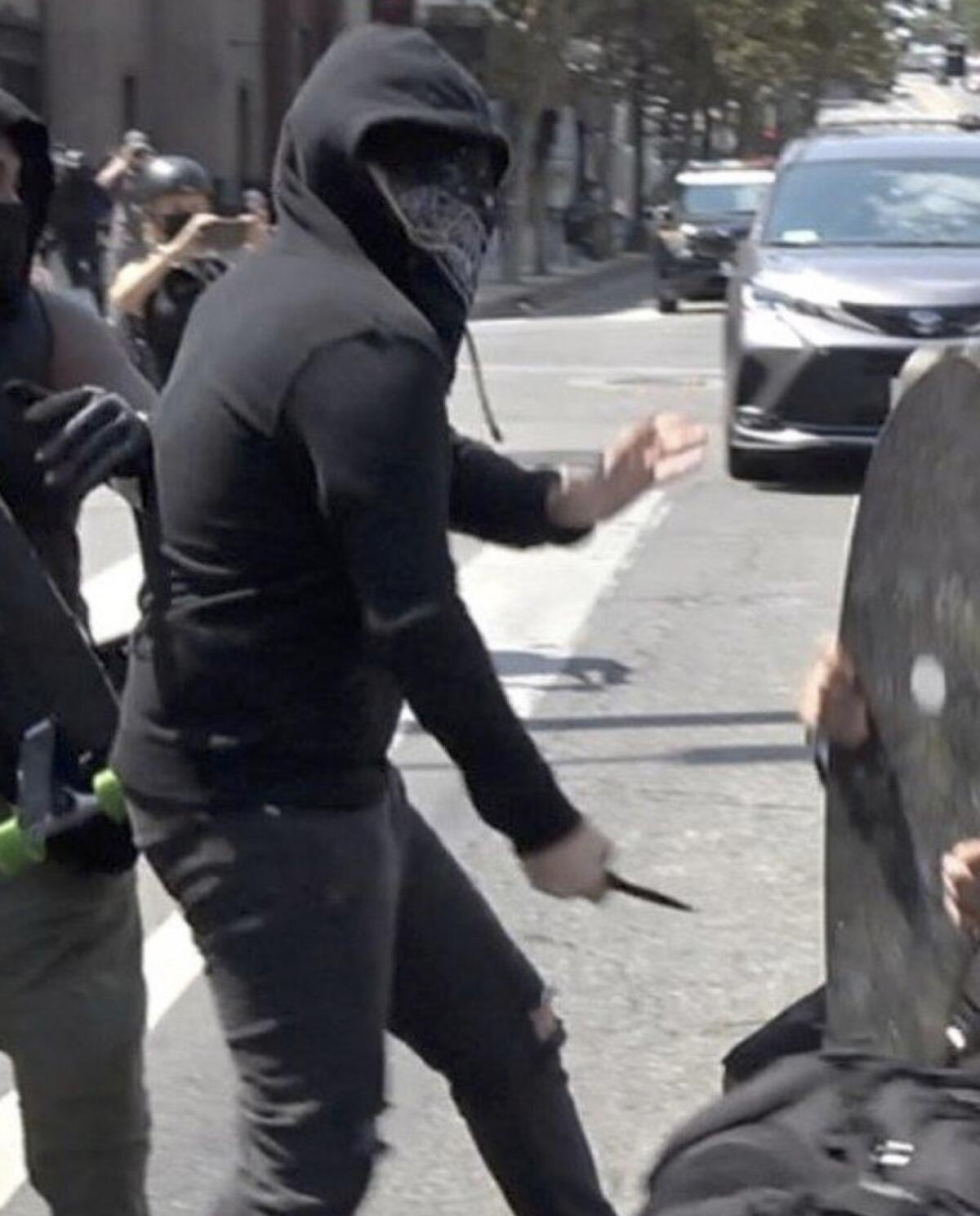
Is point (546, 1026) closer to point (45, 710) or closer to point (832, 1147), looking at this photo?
point (45, 710)

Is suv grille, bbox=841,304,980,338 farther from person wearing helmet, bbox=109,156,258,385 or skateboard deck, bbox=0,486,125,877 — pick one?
skateboard deck, bbox=0,486,125,877

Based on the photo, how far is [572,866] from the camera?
12.1 feet

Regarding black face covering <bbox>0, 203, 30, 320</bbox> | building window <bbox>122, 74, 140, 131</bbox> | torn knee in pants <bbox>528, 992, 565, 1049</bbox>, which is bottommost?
building window <bbox>122, 74, 140, 131</bbox>

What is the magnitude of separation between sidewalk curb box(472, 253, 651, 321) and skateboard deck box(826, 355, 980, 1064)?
26682 mm

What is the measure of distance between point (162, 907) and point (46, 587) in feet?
11.8

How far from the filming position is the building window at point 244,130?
50625 mm

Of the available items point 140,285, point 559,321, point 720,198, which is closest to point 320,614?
point 140,285

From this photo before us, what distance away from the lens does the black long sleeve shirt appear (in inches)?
136

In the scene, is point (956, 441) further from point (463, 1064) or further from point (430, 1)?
point (430, 1)

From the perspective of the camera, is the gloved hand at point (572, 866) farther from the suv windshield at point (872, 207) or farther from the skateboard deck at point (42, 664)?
the suv windshield at point (872, 207)

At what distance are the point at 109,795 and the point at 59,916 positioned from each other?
0.76 feet

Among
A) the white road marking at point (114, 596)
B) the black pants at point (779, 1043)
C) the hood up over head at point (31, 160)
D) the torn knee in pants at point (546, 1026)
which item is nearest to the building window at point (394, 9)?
the white road marking at point (114, 596)

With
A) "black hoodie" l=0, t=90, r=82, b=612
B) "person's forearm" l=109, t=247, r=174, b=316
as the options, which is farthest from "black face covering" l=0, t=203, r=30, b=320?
"person's forearm" l=109, t=247, r=174, b=316

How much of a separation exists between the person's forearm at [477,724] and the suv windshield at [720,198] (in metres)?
34.2
